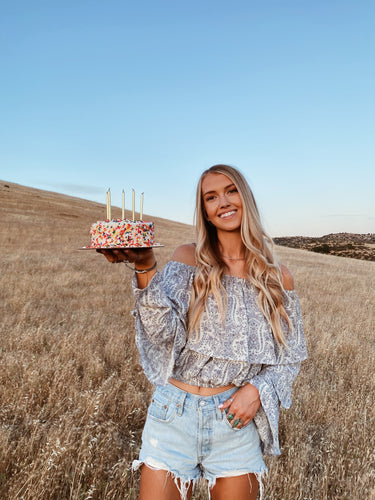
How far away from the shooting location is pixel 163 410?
76.7 inches

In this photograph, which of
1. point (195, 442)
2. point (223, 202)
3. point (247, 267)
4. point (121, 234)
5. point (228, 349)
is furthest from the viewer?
point (247, 267)

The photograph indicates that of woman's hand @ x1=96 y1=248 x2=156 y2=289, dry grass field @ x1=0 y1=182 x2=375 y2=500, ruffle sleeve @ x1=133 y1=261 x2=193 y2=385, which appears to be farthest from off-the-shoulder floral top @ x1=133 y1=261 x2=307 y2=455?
dry grass field @ x1=0 y1=182 x2=375 y2=500

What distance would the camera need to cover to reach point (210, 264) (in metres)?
2.15

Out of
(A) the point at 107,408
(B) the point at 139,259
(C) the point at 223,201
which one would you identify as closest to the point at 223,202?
(C) the point at 223,201

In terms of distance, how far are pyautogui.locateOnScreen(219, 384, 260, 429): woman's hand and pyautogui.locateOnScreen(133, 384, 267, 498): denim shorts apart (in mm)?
46

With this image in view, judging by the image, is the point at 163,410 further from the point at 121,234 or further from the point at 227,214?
the point at 227,214

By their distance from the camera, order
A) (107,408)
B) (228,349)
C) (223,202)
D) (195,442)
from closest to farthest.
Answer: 1. (195,442)
2. (228,349)
3. (223,202)
4. (107,408)

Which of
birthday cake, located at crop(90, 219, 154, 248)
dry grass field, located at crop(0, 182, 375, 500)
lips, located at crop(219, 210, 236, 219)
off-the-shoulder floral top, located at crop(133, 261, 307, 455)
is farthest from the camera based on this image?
dry grass field, located at crop(0, 182, 375, 500)

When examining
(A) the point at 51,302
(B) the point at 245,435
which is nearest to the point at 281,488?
(B) the point at 245,435

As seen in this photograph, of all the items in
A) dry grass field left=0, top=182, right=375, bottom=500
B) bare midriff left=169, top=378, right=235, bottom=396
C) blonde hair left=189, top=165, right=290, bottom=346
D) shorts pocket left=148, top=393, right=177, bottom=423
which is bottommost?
dry grass field left=0, top=182, right=375, bottom=500

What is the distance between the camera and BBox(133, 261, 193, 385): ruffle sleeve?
5.75ft

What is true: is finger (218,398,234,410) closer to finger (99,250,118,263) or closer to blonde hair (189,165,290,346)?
blonde hair (189,165,290,346)

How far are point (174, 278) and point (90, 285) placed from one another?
8.82 meters

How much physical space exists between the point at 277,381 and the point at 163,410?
70 cm
